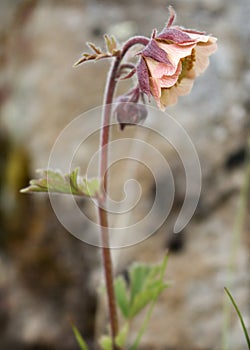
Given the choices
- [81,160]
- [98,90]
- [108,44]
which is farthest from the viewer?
[98,90]

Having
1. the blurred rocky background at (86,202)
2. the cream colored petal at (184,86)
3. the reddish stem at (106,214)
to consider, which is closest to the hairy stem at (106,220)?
the reddish stem at (106,214)

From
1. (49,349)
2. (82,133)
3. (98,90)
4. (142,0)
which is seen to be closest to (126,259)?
(49,349)

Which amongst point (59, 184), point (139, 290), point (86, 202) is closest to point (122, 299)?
point (139, 290)

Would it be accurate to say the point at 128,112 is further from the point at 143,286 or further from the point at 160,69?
the point at 143,286

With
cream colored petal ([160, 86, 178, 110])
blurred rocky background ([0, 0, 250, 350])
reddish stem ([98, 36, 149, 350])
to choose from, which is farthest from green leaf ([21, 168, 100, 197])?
blurred rocky background ([0, 0, 250, 350])

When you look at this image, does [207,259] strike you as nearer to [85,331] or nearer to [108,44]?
[85,331]

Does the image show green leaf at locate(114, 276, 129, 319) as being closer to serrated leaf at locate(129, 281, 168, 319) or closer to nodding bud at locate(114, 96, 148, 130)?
serrated leaf at locate(129, 281, 168, 319)

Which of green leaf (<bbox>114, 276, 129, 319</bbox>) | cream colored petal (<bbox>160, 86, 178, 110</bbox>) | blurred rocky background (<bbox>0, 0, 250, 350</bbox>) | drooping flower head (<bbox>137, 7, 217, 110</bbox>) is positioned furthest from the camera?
blurred rocky background (<bbox>0, 0, 250, 350</bbox>)
